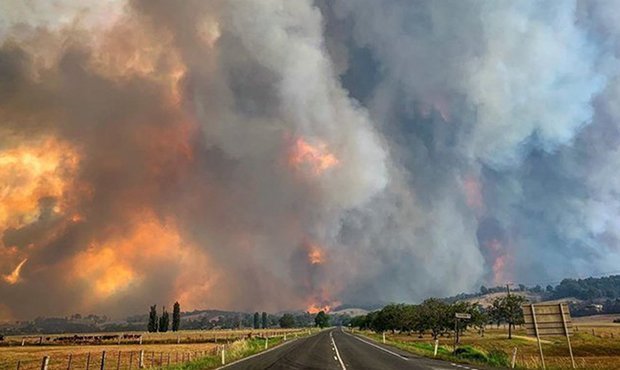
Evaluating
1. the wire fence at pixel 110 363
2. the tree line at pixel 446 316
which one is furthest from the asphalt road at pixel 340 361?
the tree line at pixel 446 316

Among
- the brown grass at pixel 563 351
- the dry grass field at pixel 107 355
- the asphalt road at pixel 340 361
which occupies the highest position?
the asphalt road at pixel 340 361

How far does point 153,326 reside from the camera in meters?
192

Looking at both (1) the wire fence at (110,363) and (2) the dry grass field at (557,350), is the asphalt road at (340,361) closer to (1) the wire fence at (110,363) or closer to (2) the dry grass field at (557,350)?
(1) the wire fence at (110,363)

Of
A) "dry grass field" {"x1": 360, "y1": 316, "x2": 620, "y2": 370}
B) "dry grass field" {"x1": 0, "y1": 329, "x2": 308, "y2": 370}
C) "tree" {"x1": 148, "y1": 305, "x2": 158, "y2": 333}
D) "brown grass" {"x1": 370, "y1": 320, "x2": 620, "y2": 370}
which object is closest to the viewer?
"brown grass" {"x1": 370, "y1": 320, "x2": 620, "y2": 370}

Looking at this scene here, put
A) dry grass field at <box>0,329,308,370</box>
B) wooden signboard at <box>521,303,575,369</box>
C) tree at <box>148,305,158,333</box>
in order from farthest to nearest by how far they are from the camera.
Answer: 1. tree at <box>148,305,158,333</box>
2. dry grass field at <box>0,329,308,370</box>
3. wooden signboard at <box>521,303,575,369</box>

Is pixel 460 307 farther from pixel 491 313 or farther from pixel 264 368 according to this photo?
pixel 264 368

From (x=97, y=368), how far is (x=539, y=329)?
1587 inches

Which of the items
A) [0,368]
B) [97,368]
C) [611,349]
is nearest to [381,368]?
[97,368]

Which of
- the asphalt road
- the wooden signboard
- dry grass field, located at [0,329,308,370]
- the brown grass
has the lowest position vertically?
the brown grass

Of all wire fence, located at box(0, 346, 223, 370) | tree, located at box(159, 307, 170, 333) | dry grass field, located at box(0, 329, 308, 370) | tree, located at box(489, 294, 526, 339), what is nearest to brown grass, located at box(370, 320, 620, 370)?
wire fence, located at box(0, 346, 223, 370)

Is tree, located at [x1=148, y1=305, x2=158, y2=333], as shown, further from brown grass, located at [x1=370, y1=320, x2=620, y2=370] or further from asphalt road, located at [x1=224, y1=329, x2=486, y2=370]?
asphalt road, located at [x1=224, y1=329, x2=486, y2=370]

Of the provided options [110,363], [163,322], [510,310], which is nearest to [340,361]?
[110,363]

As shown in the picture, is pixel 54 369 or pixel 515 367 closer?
pixel 515 367

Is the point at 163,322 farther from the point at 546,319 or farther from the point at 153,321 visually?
the point at 546,319
